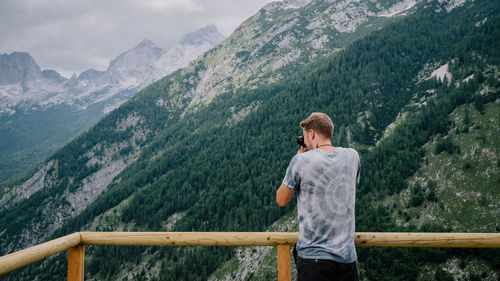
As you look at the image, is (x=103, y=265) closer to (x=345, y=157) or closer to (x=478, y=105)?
(x=345, y=157)

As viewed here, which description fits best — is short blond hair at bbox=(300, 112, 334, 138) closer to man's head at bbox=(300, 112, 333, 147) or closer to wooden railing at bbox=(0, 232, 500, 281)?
man's head at bbox=(300, 112, 333, 147)

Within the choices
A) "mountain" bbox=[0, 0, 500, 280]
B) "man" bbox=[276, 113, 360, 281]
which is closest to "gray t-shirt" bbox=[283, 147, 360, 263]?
"man" bbox=[276, 113, 360, 281]

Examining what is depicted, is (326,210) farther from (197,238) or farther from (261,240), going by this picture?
(197,238)

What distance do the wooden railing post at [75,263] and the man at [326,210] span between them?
403 cm

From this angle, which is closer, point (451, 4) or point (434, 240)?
point (434, 240)

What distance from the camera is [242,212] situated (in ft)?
324

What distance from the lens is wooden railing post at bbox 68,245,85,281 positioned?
16.2ft

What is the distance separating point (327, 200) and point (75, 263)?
15.1 ft

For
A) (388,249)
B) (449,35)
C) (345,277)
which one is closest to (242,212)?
(388,249)

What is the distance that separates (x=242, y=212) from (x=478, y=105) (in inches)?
3042

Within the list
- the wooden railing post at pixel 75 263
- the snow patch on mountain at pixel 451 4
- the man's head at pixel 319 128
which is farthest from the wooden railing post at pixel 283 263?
the snow patch on mountain at pixel 451 4

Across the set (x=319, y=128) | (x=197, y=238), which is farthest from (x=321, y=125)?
(x=197, y=238)

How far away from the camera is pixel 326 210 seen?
344cm

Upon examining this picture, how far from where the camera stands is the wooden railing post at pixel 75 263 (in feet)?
16.2
